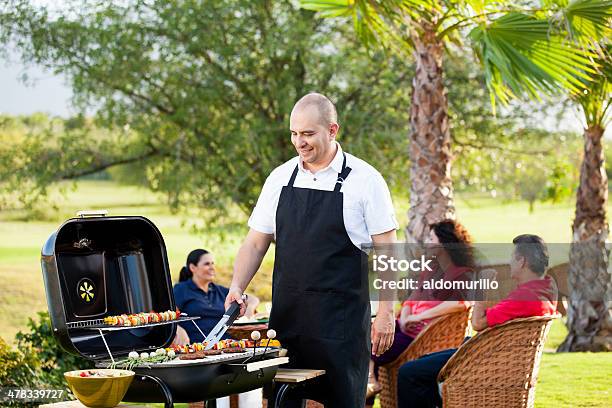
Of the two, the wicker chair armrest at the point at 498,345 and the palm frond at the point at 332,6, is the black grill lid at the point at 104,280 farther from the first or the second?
the palm frond at the point at 332,6

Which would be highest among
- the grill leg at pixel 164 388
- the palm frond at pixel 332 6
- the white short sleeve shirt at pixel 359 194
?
the palm frond at pixel 332 6

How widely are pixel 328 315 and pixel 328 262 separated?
208 mm

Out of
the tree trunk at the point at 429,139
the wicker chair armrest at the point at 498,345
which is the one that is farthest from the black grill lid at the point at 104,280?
the tree trunk at the point at 429,139

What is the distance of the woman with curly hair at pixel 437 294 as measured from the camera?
18.8 feet

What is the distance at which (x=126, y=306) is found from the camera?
3947 millimetres

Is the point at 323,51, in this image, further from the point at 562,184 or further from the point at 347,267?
the point at 347,267

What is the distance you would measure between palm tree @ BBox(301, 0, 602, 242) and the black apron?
3.30m

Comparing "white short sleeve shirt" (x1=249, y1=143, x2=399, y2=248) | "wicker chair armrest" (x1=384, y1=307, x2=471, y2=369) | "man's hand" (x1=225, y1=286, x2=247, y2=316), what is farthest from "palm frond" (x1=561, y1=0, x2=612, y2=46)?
"man's hand" (x1=225, y1=286, x2=247, y2=316)

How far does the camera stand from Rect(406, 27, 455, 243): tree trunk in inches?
297

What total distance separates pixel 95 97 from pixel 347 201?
23.9 feet

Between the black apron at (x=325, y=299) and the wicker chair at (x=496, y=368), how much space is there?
3.99 ft

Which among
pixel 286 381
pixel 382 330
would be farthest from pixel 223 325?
pixel 382 330

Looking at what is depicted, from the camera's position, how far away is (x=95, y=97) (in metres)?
10.6

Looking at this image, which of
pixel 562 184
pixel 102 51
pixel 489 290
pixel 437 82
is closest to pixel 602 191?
pixel 437 82
